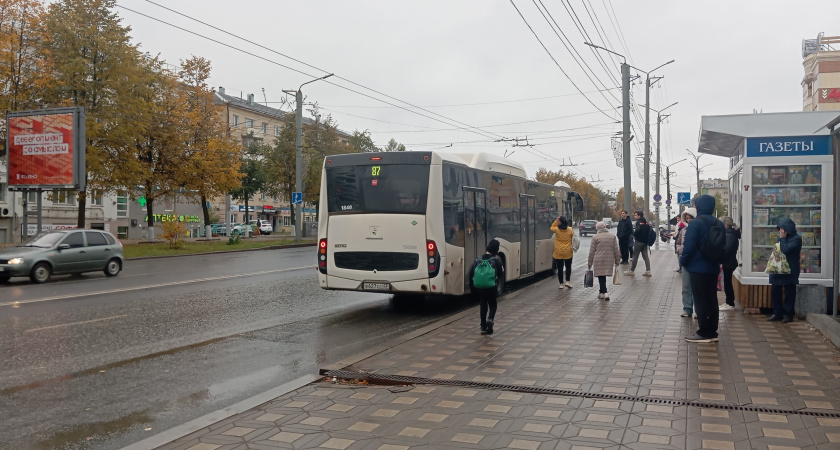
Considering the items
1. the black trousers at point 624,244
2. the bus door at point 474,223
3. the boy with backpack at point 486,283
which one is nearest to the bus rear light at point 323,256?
the bus door at point 474,223

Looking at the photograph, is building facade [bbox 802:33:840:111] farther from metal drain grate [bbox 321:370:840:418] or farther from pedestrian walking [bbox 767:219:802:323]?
metal drain grate [bbox 321:370:840:418]

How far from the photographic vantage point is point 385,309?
12633 millimetres

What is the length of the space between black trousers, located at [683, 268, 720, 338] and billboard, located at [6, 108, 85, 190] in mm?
23729

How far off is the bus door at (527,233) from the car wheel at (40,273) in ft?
40.3

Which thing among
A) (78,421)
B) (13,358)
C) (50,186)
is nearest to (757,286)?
(78,421)

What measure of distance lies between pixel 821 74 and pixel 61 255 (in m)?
71.0

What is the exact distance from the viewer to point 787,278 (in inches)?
385

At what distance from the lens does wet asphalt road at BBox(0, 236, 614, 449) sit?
5.63 metres

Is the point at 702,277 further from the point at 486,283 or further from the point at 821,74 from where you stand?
the point at 821,74

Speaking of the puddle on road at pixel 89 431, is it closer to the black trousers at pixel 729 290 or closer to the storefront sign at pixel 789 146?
the black trousers at pixel 729 290

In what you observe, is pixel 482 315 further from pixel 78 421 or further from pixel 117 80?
pixel 117 80

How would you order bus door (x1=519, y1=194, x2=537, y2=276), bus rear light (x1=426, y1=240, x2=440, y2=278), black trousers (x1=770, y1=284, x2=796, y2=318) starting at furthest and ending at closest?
bus door (x1=519, y1=194, x2=537, y2=276)
bus rear light (x1=426, y1=240, x2=440, y2=278)
black trousers (x1=770, y1=284, x2=796, y2=318)

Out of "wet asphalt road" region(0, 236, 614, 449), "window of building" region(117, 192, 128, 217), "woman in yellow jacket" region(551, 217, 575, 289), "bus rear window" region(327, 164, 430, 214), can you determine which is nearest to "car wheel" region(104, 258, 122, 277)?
"wet asphalt road" region(0, 236, 614, 449)

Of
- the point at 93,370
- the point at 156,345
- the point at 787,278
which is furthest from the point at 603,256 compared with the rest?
the point at 93,370
